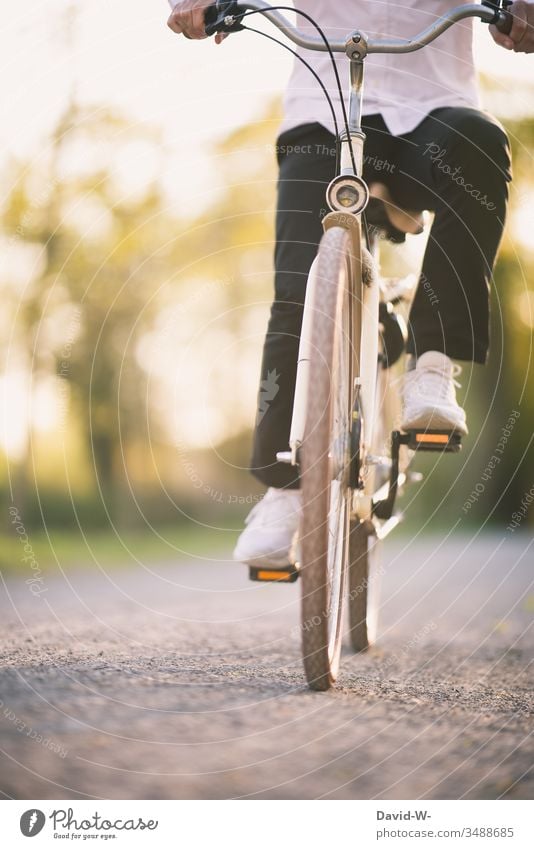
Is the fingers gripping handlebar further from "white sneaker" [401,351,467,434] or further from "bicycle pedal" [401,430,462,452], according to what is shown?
"bicycle pedal" [401,430,462,452]

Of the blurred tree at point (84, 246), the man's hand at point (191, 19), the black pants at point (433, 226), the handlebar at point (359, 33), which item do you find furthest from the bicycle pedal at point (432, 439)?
the blurred tree at point (84, 246)

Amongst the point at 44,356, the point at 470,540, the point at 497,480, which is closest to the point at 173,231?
the point at 44,356

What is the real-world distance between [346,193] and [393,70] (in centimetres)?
55

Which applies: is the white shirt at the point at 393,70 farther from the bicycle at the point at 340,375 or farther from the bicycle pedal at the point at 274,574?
the bicycle pedal at the point at 274,574

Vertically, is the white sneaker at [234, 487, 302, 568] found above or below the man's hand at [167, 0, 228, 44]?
below

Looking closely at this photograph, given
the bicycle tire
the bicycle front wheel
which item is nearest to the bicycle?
the bicycle front wheel

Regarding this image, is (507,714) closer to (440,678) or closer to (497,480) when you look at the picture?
(440,678)

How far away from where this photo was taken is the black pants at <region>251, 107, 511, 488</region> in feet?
7.55

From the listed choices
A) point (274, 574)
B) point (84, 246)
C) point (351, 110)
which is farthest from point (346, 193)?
point (84, 246)

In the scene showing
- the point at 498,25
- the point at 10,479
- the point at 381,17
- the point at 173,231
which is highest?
the point at 173,231

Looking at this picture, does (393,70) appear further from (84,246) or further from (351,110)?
(84,246)

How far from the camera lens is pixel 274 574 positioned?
2229mm
